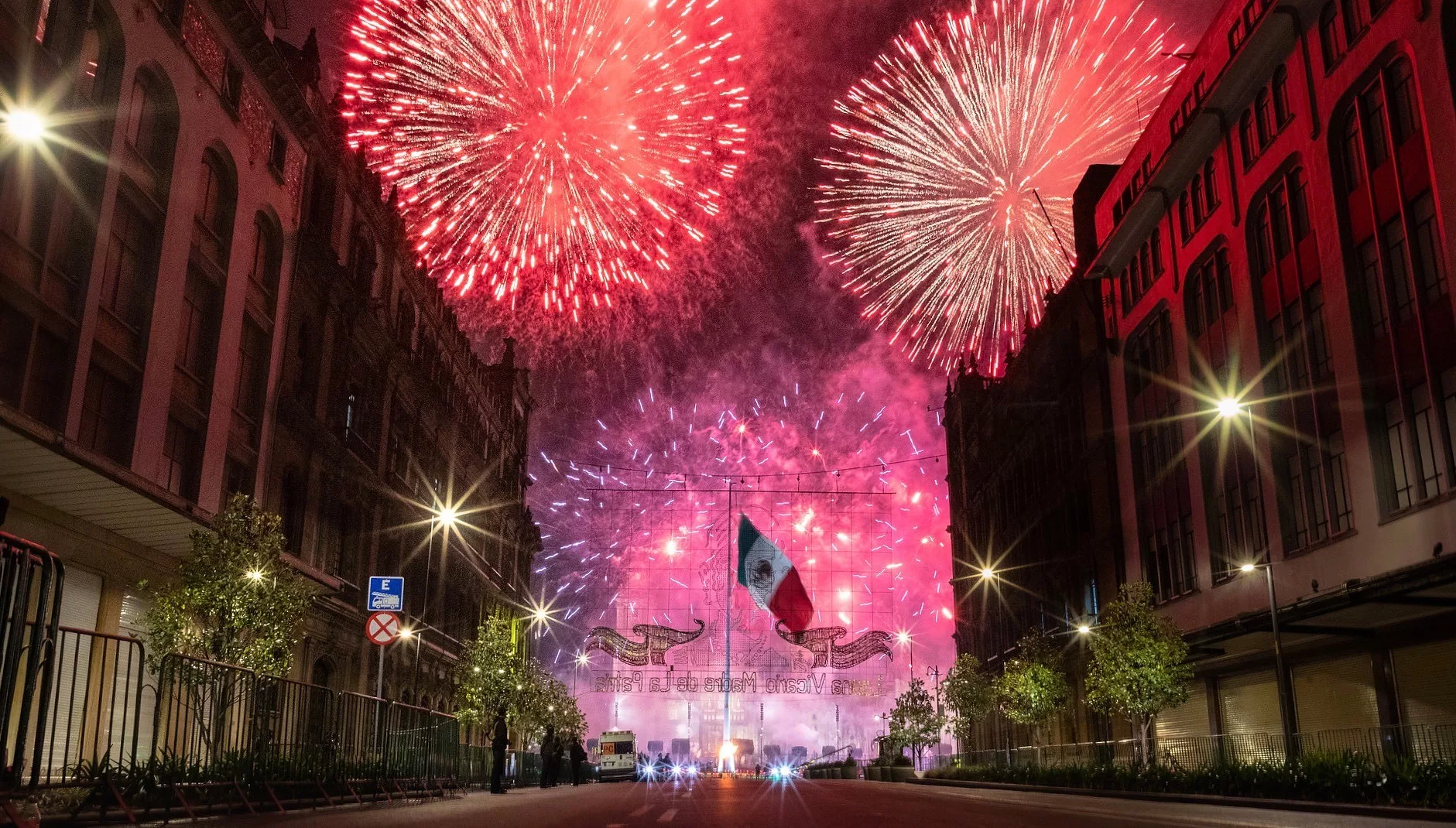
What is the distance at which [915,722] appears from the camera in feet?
230

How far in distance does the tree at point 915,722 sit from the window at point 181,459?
4992 centimetres

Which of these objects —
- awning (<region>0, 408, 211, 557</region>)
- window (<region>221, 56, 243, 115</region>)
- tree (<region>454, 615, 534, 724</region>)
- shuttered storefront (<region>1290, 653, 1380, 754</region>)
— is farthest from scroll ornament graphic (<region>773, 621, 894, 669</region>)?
window (<region>221, 56, 243, 115</region>)

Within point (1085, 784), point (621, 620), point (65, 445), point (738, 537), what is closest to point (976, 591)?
point (738, 537)

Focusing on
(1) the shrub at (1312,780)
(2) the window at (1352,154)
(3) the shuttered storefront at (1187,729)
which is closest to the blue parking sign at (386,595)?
(1) the shrub at (1312,780)

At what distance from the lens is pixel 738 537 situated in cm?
7662

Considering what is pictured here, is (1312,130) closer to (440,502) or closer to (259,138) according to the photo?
(259,138)

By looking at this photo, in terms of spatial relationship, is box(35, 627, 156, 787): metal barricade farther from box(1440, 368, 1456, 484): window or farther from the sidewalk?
box(1440, 368, 1456, 484): window

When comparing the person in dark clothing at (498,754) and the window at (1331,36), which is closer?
the person in dark clothing at (498,754)

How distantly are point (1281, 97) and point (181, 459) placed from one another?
30.4 metres

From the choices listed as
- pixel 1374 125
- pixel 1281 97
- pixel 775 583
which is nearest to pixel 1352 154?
pixel 1374 125

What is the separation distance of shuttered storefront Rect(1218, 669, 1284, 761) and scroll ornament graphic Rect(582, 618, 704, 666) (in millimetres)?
40868

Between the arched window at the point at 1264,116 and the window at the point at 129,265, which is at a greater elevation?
the arched window at the point at 1264,116

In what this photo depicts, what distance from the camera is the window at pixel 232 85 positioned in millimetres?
28969

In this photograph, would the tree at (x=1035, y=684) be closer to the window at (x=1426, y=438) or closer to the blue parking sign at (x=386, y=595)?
the window at (x=1426, y=438)
